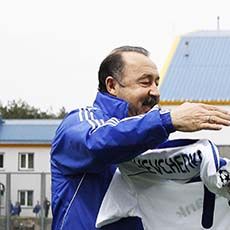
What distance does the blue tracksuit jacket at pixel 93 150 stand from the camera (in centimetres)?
264

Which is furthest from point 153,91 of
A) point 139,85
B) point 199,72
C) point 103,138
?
point 199,72

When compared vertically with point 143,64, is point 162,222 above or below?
below

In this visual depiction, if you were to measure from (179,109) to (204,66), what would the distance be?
28.9 meters

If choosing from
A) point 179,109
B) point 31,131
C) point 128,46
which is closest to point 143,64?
point 128,46

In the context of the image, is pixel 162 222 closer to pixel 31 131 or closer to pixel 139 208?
pixel 139 208

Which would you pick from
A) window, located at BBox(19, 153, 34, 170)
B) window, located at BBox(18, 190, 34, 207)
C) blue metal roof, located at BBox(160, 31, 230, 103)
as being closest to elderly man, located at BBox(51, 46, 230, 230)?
window, located at BBox(18, 190, 34, 207)

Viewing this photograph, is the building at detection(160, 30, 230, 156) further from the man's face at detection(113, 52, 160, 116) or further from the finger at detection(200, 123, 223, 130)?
the finger at detection(200, 123, 223, 130)

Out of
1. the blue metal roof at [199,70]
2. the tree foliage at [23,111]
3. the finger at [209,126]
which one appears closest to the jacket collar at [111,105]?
the finger at [209,126]

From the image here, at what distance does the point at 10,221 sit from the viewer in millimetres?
12930

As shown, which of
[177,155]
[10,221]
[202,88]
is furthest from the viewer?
[202,88]

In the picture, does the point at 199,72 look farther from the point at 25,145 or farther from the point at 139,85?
the point at 139,85

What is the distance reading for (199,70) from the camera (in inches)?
1227

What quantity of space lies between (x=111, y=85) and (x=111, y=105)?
0.09 meters

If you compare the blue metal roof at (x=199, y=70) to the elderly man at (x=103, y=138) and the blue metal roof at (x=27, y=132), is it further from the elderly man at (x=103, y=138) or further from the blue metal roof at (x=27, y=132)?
the elderly man at (x=103, y=138)
